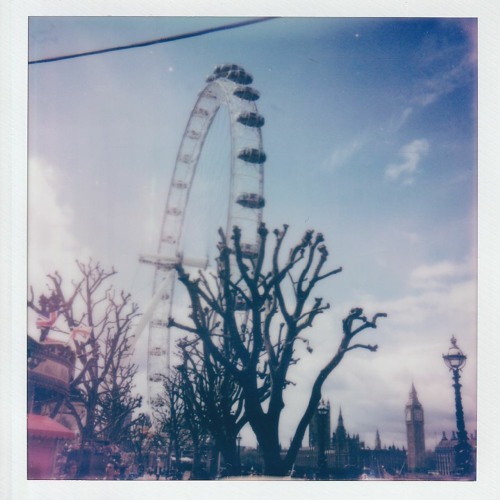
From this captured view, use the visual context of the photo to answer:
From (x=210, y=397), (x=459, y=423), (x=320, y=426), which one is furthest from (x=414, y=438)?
(x=210, y=397)

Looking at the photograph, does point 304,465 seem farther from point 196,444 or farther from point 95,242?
point 95,242

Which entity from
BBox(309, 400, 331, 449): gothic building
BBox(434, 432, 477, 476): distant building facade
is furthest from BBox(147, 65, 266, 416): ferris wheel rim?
BBox(434, 432, 477, 476): distant building facade

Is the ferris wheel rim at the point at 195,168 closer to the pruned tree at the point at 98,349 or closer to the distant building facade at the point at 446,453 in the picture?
the pruned tree at the point at 98,349

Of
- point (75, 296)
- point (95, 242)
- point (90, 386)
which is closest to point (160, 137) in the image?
point (95, 242)

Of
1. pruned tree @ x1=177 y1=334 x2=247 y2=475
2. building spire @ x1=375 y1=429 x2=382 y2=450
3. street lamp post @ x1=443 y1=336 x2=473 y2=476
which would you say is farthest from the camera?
pruned tree @ x1=177 y1=334 x2=247 y2=475

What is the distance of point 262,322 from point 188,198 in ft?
5.31

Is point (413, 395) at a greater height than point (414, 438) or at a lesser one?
greater

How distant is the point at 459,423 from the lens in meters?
7.51

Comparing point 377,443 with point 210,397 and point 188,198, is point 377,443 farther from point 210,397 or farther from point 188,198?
point 188,198

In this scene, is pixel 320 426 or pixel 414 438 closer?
pixel 414 438

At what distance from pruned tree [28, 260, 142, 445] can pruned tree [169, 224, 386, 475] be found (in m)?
Result: 0.63

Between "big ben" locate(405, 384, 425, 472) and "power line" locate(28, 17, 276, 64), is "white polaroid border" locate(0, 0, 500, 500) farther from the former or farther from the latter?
"big ben" locate(405, 384, 425, 472)

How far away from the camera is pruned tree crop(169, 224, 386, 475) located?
25.7 ft

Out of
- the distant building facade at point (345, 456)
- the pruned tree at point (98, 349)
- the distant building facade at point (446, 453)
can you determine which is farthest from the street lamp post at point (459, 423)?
the pruned tree at point (98, 349)
